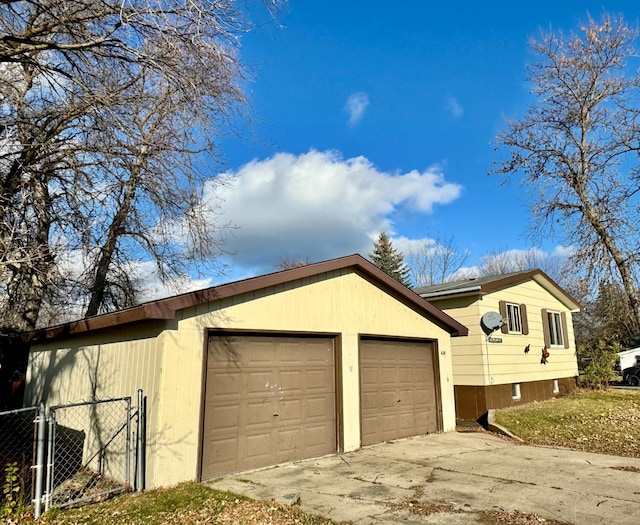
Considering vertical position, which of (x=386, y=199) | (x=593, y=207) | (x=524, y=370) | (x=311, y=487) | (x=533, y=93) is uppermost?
(x=533, y=93)

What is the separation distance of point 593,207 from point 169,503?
16.6 meters

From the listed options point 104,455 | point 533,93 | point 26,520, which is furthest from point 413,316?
point 533,93

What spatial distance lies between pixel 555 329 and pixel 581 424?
6073mm

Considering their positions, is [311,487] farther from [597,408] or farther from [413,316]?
[597,408]

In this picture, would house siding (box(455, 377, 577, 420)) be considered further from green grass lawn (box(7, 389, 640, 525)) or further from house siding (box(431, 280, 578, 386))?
green grass lawn (box(7, 389, 640, 525))

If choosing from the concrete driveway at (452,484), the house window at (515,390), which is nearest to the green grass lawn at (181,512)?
the concrete driveway at (452,484)

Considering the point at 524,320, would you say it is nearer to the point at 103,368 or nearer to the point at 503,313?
the point at 503,313

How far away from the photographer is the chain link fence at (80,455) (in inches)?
195

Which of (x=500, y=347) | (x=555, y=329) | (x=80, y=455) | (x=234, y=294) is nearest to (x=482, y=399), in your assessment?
(x=500, y=347)

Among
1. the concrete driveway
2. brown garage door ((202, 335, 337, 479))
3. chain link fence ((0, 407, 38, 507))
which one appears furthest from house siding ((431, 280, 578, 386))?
chain link fence ((0, 407, 38, 507))

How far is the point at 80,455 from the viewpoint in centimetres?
754

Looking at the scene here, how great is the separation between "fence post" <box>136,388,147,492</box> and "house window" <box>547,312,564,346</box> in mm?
13968

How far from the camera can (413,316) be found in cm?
1027

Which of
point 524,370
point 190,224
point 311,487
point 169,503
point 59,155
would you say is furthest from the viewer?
point 524,370
